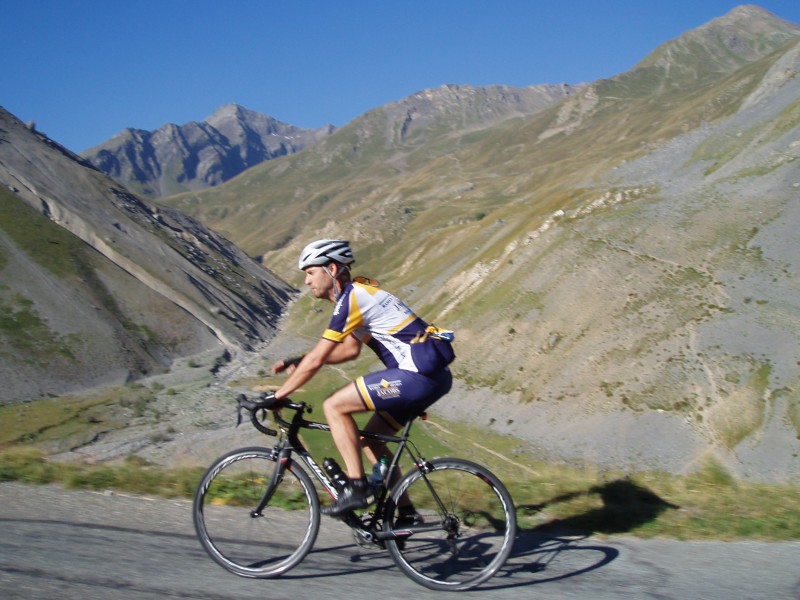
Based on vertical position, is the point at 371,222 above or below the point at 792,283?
above

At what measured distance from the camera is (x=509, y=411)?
175 feet

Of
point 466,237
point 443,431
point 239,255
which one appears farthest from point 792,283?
point 239,255

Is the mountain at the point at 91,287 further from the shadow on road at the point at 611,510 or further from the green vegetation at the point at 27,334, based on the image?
the shadow on road at the point at 611,510

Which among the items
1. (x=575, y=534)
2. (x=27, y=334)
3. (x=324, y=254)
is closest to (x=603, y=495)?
(x=575, y=534)

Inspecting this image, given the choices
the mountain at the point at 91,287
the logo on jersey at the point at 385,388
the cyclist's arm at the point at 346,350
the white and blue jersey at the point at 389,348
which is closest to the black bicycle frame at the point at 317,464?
the white and blue jersey at the point at 389,348

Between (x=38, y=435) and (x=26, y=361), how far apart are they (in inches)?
897

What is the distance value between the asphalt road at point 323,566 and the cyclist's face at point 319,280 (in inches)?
96.0

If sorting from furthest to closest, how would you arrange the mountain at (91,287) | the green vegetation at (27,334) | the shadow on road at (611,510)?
the mountain at (91,287), the green vegetation at (27,334), the shadow on road at (611,510)

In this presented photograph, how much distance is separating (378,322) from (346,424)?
95cm

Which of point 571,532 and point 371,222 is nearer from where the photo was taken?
point 571,532

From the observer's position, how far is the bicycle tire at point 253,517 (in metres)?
6.23

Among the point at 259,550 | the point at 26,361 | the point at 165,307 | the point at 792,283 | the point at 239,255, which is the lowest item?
the point at 259,550

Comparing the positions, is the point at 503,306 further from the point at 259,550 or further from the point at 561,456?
the point at 259,550

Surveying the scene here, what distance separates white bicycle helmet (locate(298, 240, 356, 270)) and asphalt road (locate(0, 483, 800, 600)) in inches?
106
